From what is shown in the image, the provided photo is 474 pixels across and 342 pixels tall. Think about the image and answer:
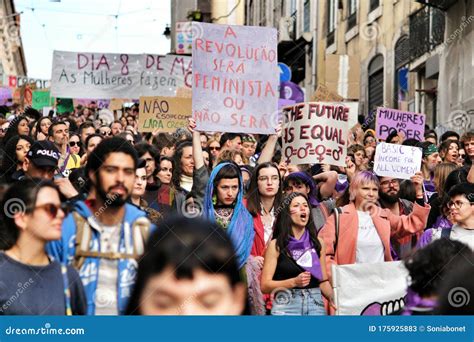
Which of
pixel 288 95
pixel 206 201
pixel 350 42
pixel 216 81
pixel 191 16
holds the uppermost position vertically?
pixel 191 16

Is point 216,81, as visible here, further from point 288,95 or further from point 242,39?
point 288,95

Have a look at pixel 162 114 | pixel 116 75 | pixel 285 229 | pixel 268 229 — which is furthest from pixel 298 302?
pixel 116 75

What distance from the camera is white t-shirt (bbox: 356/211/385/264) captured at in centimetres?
590

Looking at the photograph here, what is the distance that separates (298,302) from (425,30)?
16.1m

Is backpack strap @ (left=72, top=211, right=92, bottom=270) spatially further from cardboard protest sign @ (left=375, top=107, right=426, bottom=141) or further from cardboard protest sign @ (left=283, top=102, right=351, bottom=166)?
cardboard protest sign @ (left=375, top=107, right=426, bottom=141)

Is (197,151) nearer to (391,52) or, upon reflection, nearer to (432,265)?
(432,265)

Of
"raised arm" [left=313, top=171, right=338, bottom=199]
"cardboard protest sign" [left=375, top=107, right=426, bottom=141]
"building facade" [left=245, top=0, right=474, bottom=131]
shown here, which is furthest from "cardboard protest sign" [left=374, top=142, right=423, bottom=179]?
"building facade" [left=245, top=0, right=474, bottom=131]

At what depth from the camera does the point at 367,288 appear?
5.75 m

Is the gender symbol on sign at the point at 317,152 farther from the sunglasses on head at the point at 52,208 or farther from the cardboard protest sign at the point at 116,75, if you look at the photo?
the cardboard protest sign at the point at 116,75

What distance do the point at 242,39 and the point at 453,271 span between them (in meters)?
3.06

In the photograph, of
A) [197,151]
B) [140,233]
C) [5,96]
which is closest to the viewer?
[140,233]

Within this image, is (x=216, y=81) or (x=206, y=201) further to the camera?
(x=216, y=81)

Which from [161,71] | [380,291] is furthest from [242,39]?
[161,71]

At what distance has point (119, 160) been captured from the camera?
367 centimetres
